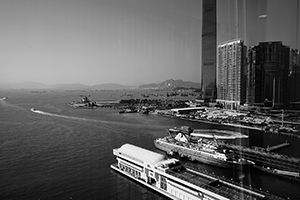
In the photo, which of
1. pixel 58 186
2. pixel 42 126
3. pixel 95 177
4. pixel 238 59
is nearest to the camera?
pixel 58 186

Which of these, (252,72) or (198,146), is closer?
(198,146)

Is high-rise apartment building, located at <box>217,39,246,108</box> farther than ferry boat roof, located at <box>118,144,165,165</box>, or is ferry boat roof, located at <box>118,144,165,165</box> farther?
high-rise apartment building, located at <box>217,39,246,108</box>

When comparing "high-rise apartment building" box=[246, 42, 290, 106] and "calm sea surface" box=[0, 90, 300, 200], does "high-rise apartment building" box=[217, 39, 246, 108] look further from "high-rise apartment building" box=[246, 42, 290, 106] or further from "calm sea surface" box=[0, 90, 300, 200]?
"calm sea surface" box=[0, 90, 300, 200]

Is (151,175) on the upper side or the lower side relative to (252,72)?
lower

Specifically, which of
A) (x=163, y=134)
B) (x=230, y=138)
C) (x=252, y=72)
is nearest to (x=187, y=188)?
(x=230, y=138)

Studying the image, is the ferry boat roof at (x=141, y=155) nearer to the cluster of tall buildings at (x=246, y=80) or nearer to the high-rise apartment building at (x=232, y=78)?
the cluster of tall buildings at (x=246, y=80)

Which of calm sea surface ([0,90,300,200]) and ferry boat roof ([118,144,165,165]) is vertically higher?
ferry boat roof ([118,144,165,165])

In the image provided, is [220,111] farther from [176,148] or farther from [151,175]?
[151,175]

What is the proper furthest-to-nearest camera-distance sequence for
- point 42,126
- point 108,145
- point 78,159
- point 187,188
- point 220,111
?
point 220,111 → point 42,126 → point 108,145 → point 78,159 → point 187,188

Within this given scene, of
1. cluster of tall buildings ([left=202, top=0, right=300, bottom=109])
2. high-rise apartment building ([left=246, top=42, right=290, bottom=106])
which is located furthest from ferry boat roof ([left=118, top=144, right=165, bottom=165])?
high-rise apartment building ([left=246, top=42, right=290, bottom=106])
